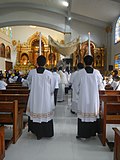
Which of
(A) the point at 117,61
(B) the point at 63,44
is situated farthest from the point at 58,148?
(A) the point at 117,61

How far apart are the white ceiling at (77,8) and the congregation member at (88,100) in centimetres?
857

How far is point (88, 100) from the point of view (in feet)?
14.5

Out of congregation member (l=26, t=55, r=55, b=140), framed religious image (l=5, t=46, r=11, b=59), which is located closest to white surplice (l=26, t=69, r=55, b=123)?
congregation member (l=26, t=55, r=55, b=140)

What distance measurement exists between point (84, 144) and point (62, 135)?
27.0 inches

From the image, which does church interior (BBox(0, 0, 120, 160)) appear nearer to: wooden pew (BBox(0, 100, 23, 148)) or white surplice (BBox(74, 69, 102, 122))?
wooden pew (BBox(0, 100, 23, 148))

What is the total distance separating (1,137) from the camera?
11.1ft

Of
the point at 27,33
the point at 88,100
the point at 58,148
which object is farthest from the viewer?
the point at 27,33

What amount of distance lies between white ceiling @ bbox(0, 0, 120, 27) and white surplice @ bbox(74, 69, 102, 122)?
339 inches

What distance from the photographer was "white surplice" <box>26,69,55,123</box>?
450cm

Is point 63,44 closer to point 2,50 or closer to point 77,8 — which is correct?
point 77,8

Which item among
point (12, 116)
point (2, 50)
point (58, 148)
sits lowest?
point (58, 148)

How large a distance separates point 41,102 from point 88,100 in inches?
37.4

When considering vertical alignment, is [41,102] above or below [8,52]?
below

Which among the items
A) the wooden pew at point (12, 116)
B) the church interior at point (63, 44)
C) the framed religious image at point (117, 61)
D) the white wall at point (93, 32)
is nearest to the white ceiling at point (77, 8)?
the church interior at point (63, 44)
